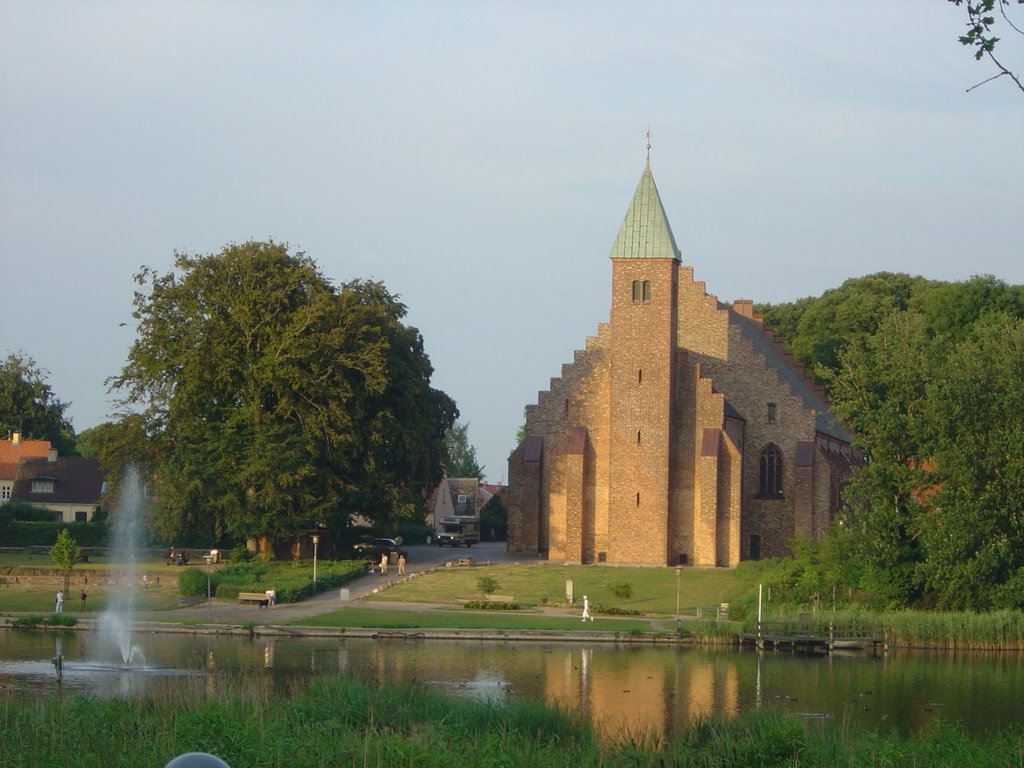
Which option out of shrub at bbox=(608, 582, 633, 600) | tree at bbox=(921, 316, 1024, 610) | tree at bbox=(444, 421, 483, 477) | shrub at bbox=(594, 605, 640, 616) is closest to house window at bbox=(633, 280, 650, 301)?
shrub at bbox=(608, 582, 633, 600)

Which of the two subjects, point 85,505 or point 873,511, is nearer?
point 873,511

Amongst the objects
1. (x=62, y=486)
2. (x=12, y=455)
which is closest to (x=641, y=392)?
(x=62, y=486)

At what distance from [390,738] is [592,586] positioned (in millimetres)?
39624

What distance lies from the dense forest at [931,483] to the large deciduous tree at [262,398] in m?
20.6

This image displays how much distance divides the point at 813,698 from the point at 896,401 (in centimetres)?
2145

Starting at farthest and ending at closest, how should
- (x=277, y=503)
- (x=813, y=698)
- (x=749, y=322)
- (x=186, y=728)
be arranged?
1. (x=749, y=322)
2. (x=277, y=503)
3. (x=813, y=698)
4. (x=186, y=728)

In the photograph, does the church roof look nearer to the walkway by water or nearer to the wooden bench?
the walkway by water

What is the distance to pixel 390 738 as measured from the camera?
21.6 metres

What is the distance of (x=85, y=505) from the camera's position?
87438mm

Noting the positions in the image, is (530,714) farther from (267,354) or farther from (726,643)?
(267,354)

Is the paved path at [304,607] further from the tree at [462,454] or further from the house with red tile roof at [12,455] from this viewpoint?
the tree at [462,454]

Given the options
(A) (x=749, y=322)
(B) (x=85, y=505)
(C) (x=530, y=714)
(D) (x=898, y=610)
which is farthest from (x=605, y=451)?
(C) (x=530, y=714)

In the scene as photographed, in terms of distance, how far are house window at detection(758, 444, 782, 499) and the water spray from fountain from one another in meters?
31.2

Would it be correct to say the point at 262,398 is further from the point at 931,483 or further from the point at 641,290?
the point at 931,483
